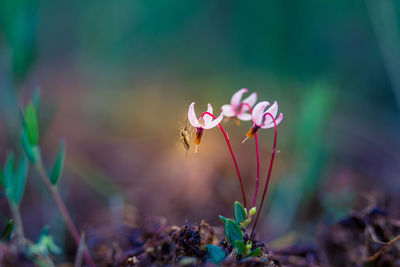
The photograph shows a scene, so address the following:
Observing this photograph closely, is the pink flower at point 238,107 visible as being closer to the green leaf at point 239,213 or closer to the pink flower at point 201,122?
the pink flower at point 201,122

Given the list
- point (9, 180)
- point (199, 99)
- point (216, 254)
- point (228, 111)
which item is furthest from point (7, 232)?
point (199, 99)

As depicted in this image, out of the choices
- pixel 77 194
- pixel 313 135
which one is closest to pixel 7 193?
pixel 77 194

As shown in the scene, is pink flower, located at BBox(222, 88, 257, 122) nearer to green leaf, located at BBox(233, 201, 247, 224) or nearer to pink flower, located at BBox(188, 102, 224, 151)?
pink flower, located at BBox(188, 102, 224, 151)

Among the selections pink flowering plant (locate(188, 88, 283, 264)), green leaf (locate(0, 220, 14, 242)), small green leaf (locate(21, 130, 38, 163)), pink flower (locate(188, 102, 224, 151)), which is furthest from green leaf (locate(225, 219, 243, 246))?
small green leaf (locate(21, 130, 38, 163))

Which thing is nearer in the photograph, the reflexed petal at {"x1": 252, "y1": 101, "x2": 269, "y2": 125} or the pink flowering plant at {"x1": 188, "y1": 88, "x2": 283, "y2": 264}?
the pink flowering plant at {"x1": 188, "y1": 88, "x2": 283, "y2": 264}

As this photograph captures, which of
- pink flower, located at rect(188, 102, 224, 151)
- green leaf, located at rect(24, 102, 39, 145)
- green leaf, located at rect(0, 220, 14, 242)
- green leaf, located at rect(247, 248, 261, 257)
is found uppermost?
green leaf, located at rect(24, 102, 39, 145)
